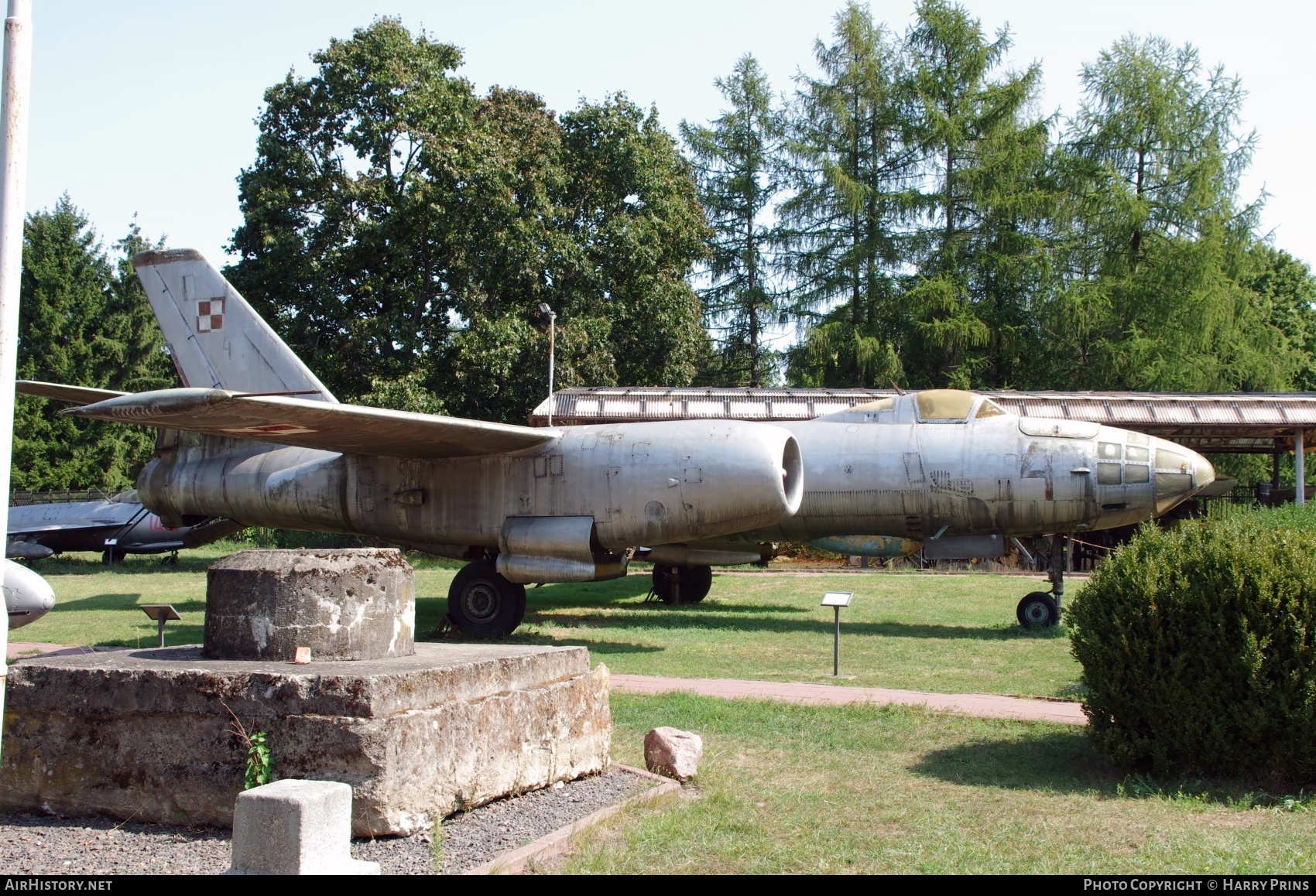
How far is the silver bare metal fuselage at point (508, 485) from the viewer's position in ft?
41.0

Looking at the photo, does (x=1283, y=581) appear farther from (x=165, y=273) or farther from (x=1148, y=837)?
(x=165, y=273)

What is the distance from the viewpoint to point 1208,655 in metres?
6.65

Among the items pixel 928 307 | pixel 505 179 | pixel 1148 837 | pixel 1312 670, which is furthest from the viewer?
pixel 928 307

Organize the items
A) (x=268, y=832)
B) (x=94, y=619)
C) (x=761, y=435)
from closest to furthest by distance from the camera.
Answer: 1. (x=268, y=832)
2. (x=761, y=435)
3. (x=94, y=619)

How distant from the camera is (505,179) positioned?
99.6 feet

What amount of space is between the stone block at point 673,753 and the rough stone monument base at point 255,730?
884 millimetres

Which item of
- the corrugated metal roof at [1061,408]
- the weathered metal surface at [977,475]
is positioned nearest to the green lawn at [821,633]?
the weathered metal surface at [977,475]

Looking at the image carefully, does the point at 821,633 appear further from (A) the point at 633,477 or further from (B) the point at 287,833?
(B) the point at 287,833

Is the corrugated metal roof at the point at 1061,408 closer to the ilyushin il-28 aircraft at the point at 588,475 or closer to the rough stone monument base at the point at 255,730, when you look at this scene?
the ilyushin il-28 aircraft at the point at 588,475

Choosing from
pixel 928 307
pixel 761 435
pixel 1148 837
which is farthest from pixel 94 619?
pixel 928 307

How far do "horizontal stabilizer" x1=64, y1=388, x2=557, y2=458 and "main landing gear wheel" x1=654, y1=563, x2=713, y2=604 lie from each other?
19.3 feet

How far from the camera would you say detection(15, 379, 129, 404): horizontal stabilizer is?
39.8 feet

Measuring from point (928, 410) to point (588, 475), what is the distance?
4.92 m

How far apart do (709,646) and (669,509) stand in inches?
72.4
